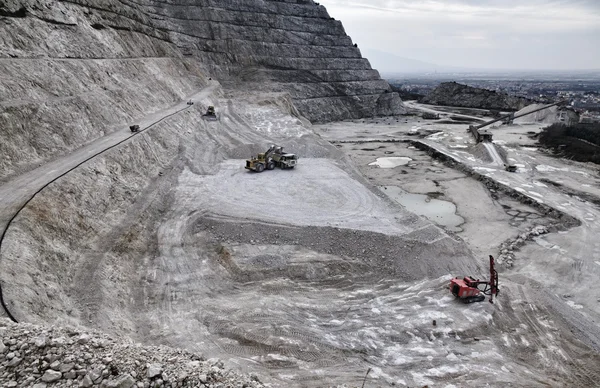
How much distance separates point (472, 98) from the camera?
85.8 metres

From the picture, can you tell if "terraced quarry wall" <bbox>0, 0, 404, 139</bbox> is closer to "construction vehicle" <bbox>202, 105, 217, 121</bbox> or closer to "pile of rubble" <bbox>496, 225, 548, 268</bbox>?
"construction vehicle" <bbox>202, 105, 217, 121</bbox>

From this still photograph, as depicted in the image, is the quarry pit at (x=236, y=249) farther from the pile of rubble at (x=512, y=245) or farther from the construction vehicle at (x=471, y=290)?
the construction vehicle at (x=471, y=290)

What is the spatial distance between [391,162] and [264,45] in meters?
34.4

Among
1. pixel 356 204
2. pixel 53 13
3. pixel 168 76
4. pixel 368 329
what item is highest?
pixel 53 13

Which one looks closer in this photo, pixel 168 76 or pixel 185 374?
pixel 185 374

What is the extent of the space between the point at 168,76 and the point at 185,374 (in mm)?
37485

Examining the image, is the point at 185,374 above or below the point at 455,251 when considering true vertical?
above

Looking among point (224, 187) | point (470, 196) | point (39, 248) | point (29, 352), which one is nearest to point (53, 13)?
point (224, 187)

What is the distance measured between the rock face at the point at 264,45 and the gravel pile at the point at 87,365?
34.0 m

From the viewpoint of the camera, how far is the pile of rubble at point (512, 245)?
1840 cm

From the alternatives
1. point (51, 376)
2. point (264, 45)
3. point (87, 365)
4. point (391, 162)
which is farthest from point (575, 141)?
point (51, 376)

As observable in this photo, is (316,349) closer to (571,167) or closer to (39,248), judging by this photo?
(39,248)

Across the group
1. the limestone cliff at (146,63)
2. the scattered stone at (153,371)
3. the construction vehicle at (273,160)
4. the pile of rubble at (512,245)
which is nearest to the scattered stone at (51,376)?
the scattered stone at (153,371)

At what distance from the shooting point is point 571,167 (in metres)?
35.1
